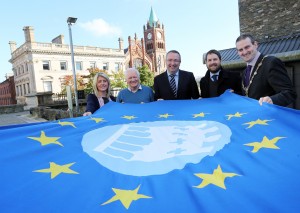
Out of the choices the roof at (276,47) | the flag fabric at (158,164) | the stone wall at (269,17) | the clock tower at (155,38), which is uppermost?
the clock tower at (155,38)

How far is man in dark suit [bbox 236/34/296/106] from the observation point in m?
2.69

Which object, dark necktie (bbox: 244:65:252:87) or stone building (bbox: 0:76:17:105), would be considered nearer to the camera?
dark necktie (bbox: 244:65:252:87)

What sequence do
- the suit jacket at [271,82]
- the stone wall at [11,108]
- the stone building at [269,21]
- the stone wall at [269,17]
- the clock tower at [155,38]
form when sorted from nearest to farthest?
1. the suit jacket at [271,82]
2. the stone building at [269,21]
3. the stone wall at [269,17]
4. the stone wall at [11,108]
5. the clock tower at [155,38]

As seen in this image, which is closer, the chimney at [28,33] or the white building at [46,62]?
the chimney at [28,33]

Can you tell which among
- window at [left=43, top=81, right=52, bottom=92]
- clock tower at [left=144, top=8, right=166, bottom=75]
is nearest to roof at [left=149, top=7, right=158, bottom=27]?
clock tower at [left=144, top=8, right=166, bottom=75]

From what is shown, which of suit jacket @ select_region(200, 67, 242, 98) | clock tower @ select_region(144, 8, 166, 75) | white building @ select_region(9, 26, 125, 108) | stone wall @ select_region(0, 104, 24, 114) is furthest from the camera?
clock tower @ select_region(144, 8, 166, 75)

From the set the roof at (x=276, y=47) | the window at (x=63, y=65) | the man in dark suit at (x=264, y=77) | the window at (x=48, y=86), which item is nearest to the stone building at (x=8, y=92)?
the window at (x=48, y=86)

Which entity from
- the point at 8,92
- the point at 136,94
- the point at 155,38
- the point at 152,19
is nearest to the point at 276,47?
the point at 136,94

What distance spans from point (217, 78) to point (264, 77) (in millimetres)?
971

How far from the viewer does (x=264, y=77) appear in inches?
116

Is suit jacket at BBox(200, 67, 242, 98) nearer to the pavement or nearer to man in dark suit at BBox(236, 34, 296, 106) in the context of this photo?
man in dark suit at BBox(236, 34, 296, 106)

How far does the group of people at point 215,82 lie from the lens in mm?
2828

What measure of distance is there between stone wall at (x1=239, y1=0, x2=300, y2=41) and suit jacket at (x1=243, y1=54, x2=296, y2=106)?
993 centimetres

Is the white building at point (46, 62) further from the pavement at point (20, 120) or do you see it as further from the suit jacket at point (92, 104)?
the suit jacket at point (92, 104)
